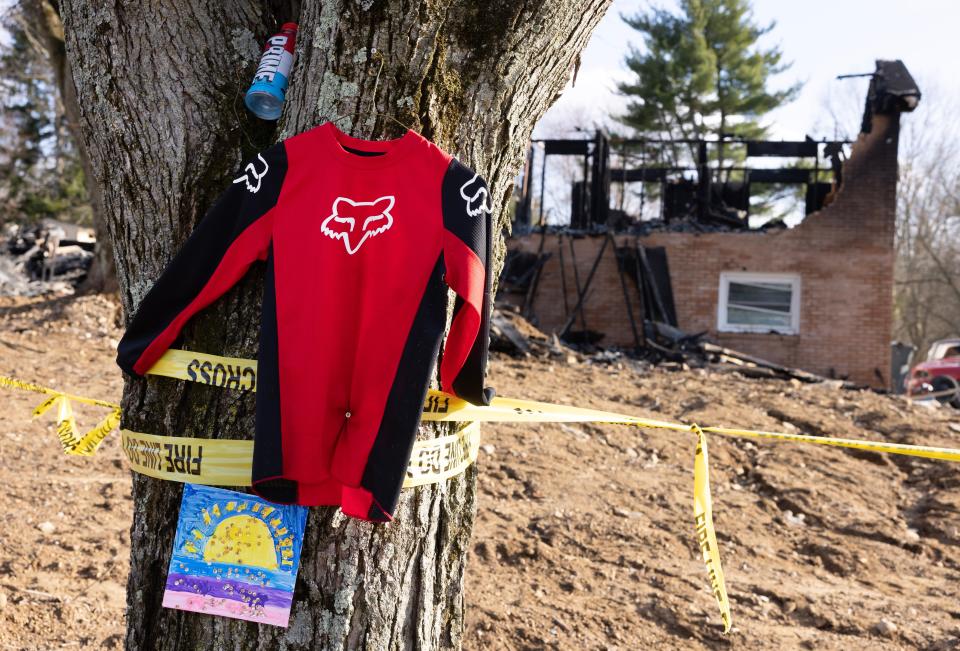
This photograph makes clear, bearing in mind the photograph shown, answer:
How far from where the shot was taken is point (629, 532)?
5055mm

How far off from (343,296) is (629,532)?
361 centimetres

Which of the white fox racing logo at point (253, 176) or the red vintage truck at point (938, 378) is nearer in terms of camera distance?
the white fox racing logo at point (253, 176)

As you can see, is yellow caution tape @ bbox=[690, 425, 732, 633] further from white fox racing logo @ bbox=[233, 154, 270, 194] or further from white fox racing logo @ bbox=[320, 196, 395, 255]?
white fox racing logo @ bbox=[233, 154, 270, 194]

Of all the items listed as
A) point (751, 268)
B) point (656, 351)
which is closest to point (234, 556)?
point (656, 351)

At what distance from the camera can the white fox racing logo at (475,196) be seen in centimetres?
196

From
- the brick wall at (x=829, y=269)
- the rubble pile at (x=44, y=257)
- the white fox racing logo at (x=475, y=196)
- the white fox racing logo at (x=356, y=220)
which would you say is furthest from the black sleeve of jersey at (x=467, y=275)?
the rubble pile at (x=44, y=257)

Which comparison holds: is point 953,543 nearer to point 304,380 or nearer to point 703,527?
point 703,527

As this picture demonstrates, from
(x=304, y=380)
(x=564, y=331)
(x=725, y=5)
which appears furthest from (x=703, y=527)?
(x=725, y=5)

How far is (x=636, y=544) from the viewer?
192 inches

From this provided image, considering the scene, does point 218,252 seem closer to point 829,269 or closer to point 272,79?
point 272,79

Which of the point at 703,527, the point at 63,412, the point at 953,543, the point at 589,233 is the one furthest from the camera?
the point at 589,233

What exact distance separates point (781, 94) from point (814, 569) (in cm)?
2446

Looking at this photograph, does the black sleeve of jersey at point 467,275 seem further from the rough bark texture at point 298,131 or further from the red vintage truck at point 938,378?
the red vintage truck at point 938,378

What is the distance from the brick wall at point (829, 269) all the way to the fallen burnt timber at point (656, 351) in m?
0.72
